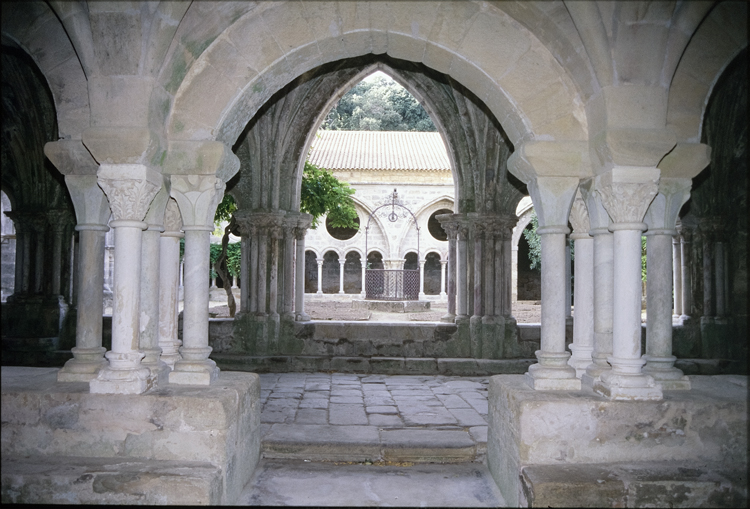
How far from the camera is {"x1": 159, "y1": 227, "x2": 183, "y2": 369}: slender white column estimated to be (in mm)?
3822

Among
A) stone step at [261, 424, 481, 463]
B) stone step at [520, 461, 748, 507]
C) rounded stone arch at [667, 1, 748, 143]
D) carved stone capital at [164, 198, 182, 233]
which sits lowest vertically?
stone step at [261, 424, 481, 463]

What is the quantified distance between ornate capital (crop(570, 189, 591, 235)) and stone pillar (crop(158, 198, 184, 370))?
2897 millimetres

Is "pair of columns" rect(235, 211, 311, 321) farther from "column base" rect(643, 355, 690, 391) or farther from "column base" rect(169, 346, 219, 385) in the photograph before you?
"column base" rect(643, 355, 690, 391)

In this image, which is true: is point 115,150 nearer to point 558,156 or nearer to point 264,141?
point 558,156

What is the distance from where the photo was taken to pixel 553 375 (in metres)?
3.31

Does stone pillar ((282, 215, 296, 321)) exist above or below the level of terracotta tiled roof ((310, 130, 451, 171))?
below

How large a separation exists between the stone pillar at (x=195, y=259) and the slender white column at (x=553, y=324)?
83.0 inches

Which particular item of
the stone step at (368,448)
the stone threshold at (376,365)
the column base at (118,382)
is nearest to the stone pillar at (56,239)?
the stone threshold at (376,365)

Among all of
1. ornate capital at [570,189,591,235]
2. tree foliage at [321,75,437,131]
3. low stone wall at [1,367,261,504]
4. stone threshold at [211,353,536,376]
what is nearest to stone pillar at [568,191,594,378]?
ornate capital at [570,189,591,235]

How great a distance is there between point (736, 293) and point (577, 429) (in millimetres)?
6573

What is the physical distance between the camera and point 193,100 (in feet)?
11.1

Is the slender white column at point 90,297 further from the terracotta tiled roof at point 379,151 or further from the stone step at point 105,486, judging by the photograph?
the terracotta tiled roof at point 379,151

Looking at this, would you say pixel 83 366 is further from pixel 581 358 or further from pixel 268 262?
pixel 268 262

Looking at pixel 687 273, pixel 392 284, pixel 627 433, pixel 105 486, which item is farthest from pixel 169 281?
pixel 392 284
